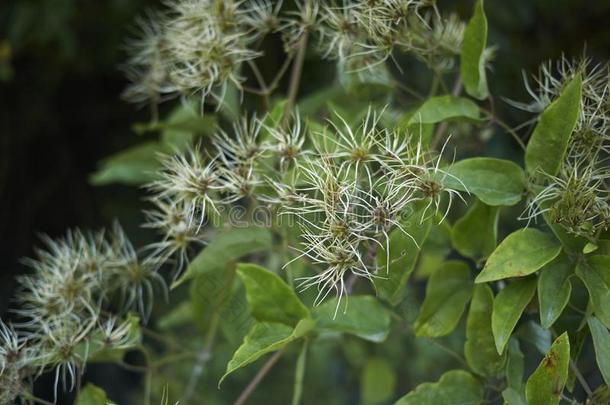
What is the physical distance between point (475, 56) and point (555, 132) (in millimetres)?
131

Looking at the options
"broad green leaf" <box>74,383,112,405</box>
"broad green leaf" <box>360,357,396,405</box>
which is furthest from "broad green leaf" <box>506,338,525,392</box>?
"broad green leaf" <box>360,357,396,405</box>

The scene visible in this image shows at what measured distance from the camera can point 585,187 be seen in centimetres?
64

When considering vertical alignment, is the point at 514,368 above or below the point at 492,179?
below

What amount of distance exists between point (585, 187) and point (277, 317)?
282 millimetres

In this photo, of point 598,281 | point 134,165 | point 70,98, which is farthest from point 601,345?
point 70,98

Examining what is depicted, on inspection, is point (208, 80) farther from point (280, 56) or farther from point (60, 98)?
point (60, 98)

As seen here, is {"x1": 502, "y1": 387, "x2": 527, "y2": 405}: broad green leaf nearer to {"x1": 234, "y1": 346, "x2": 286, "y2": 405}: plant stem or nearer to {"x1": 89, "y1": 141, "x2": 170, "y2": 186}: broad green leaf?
{"x1": 234, "y1": 346, "x2": 286, "y2": 405}: plant stem

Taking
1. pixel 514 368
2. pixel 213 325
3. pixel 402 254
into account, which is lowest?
pixel 213 325

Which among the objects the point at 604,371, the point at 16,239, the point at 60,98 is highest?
the point at 604,371

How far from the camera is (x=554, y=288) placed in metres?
0.66

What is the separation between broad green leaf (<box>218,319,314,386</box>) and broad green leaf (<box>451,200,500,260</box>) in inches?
6.0

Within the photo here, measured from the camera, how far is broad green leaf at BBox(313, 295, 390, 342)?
0.77 m

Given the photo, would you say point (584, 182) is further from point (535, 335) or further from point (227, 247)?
point (227, 247)

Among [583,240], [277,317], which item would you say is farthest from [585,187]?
[277,317]
